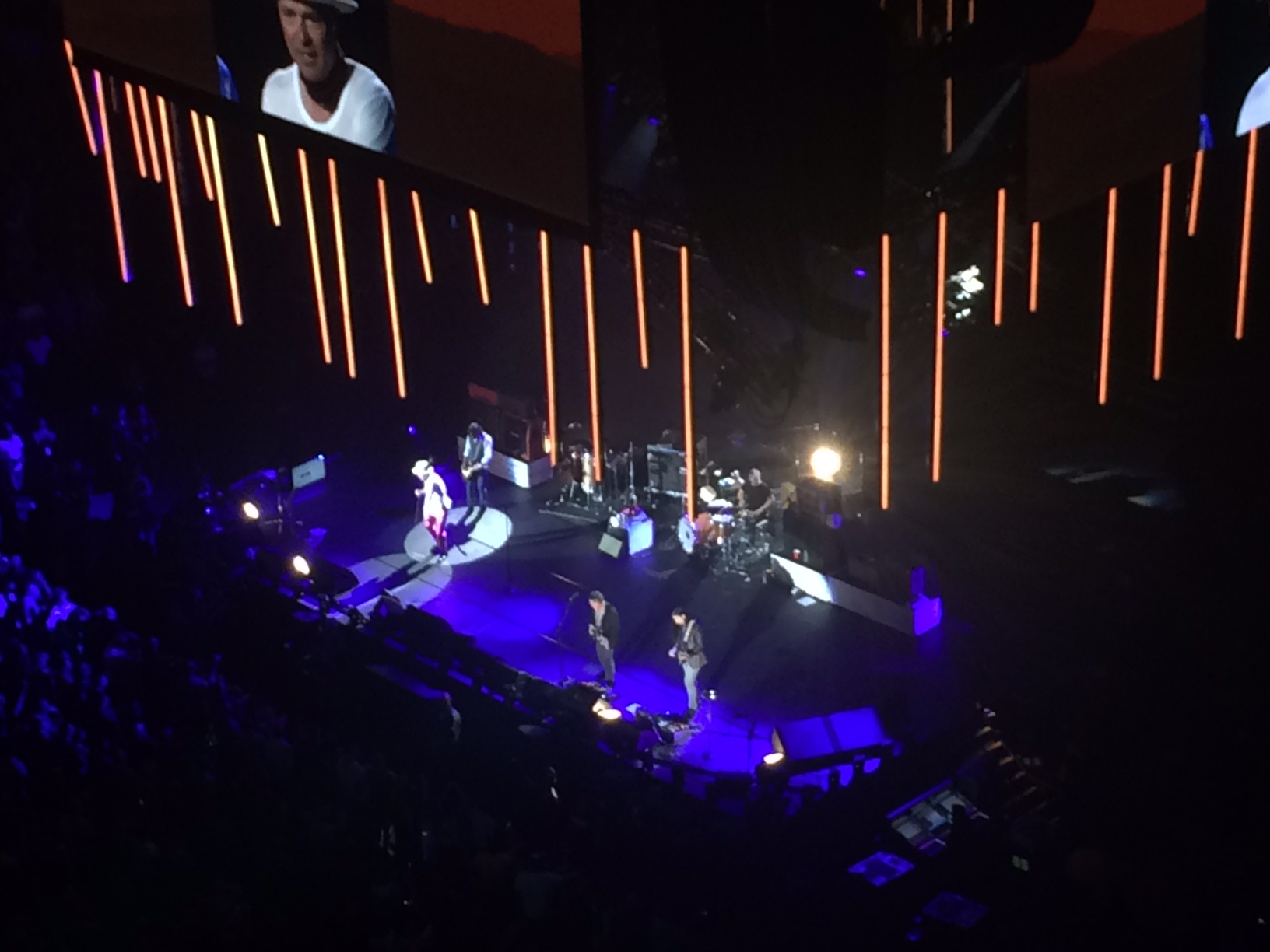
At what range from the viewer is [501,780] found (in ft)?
21.6

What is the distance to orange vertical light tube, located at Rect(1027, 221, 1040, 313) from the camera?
8984 mm

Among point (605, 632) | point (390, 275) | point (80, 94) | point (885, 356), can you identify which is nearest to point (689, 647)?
point (605, 632)

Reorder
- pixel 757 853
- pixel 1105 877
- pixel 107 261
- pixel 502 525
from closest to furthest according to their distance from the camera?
1. pixel 1105 877
2. pixel 757 853
3. pixel 107 261
4. pixel 502 525

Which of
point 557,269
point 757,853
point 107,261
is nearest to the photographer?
point 757,853

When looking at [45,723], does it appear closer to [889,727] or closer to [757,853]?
[757,853]

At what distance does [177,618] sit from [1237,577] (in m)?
7.28

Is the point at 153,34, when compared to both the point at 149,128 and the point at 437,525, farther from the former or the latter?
the point at 437,525

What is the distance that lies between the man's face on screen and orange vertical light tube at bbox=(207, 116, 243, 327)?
3033 millimetres

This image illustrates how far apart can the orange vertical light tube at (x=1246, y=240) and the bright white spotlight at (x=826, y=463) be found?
132 inches

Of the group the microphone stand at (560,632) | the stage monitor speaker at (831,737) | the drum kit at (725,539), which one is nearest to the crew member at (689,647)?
the stage monitor speaker at (831,737)

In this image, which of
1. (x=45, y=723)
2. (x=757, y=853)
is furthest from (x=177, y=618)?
(x=757, y=853)

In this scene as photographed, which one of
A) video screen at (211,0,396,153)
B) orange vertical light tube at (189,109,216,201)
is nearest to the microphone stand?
video screen at (211,0,396,153)

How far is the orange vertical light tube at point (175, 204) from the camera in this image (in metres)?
9.23

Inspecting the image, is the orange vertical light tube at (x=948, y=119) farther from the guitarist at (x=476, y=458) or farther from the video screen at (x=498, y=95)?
the guitarist at (x=476, y=458)
